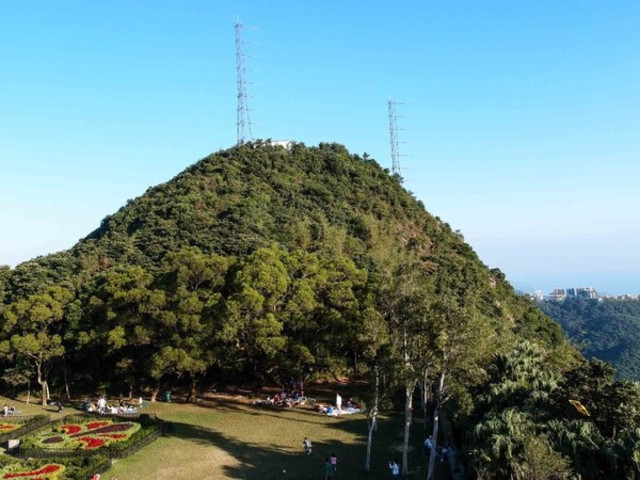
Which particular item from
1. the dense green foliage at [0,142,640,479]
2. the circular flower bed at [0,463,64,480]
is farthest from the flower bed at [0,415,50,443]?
the circular flower bed at [0,463,64,480]

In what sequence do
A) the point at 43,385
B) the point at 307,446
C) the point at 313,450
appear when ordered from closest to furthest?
the point at 307,446
the point at 313,450
the point at 43,385

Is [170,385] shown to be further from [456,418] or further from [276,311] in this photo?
[456,418]

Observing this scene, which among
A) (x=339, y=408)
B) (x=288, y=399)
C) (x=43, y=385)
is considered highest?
(x=43, y=385)

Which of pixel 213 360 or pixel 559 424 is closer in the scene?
pixel 559 424

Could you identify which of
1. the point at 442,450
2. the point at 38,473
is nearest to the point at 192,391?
the point at 38,473

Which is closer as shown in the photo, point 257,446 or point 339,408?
point 257,446

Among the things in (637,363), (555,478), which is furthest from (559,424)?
(637,363)

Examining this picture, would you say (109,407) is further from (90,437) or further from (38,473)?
(38,473)
